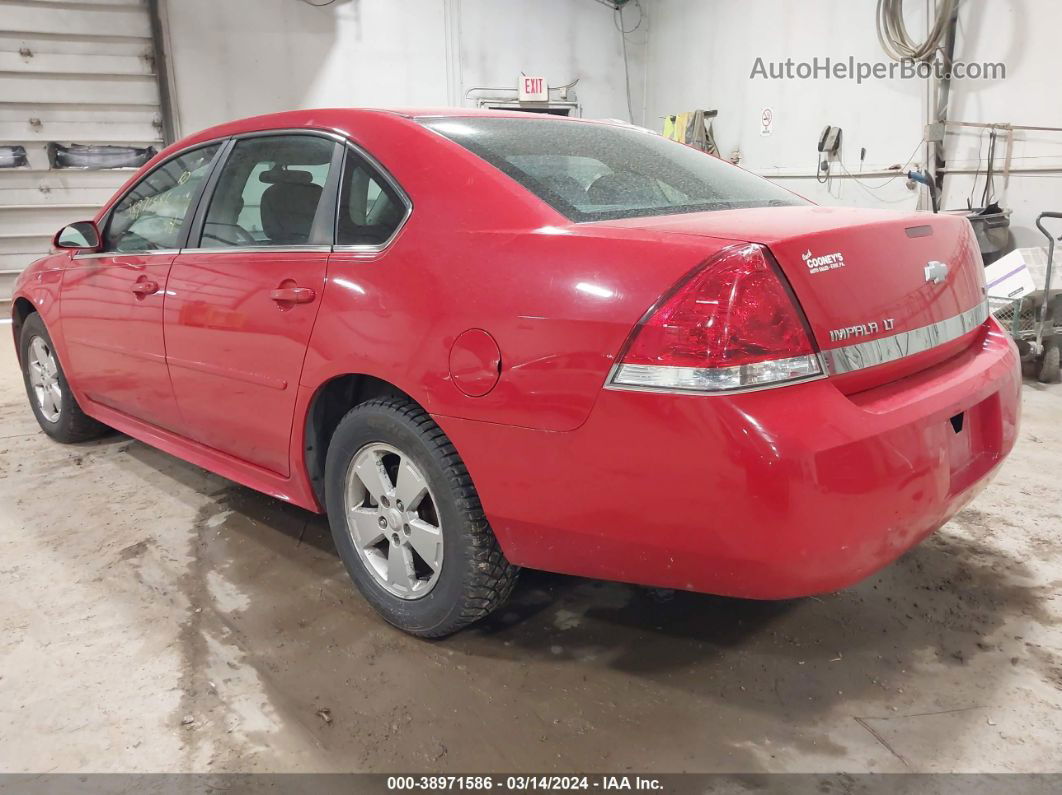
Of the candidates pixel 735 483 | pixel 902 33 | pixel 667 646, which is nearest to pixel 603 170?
pixel 735 483

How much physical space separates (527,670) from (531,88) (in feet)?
29.4

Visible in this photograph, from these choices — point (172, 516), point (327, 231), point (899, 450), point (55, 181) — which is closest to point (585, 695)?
point (899, 450)

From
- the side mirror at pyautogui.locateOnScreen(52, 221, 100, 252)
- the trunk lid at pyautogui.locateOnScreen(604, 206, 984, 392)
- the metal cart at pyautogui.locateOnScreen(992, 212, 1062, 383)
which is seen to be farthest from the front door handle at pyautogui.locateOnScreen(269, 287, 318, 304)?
the metal cart at pyautogui.locateOnScreen(992, 212, 1062, 383)

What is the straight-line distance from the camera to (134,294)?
2617mm

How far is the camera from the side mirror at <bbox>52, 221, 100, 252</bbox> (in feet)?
9.43

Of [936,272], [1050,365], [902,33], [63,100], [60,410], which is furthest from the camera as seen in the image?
[63,100]

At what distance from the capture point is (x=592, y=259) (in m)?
1.42

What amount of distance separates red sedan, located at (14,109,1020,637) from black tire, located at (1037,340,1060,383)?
3.31m

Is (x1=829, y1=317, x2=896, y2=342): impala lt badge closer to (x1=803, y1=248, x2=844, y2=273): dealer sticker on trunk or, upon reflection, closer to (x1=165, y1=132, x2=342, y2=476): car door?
(x1=803, y1=248, x2=844, y2=273): dealer sticker on trunk

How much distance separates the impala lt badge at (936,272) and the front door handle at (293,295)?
1452 mm

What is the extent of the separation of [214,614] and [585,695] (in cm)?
109

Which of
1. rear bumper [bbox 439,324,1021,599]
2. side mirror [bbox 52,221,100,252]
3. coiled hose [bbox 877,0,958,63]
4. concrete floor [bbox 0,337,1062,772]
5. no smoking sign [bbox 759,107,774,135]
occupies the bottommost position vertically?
concrete floor [bbox 0,337,1062,772]

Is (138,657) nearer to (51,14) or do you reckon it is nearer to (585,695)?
(585,695)

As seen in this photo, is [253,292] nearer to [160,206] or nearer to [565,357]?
[160,206]
